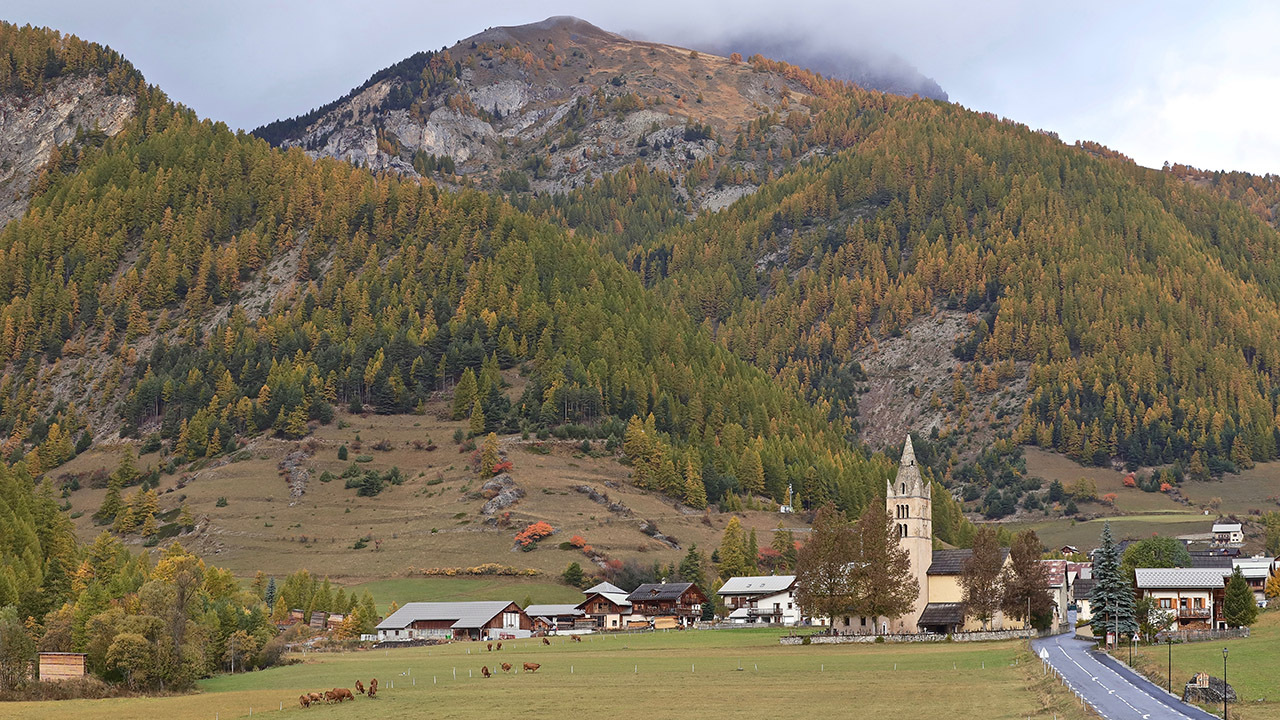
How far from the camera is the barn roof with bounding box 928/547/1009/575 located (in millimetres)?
154250

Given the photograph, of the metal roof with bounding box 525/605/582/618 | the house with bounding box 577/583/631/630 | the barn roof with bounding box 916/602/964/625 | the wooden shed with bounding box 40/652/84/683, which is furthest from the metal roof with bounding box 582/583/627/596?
the wooden shed with bounding box 40/652/84/683

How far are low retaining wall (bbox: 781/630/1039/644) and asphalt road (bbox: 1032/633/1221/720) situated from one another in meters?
26.6

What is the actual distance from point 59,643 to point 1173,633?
8656cm

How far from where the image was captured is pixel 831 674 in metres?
99.3

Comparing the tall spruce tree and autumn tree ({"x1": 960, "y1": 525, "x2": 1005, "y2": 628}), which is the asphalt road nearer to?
the tall spruce tree

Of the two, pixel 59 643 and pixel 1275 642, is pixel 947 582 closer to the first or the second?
pixel 1275 642

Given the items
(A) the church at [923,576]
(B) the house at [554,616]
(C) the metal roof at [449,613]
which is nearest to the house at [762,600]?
(B) the house at [554,616]

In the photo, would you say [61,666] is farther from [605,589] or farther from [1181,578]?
[1181,578]

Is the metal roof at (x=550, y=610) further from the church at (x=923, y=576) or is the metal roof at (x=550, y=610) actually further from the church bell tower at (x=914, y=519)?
the church bell tower at (x=914, y=519)

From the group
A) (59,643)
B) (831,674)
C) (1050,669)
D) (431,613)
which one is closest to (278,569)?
(431,613)

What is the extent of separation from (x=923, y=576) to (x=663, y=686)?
7094cm

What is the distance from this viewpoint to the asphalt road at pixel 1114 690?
67625 mm

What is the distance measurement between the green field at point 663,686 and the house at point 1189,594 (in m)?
20.9

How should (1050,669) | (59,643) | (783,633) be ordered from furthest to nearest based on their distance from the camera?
(783,633) < (59,643) < (1050,669)
